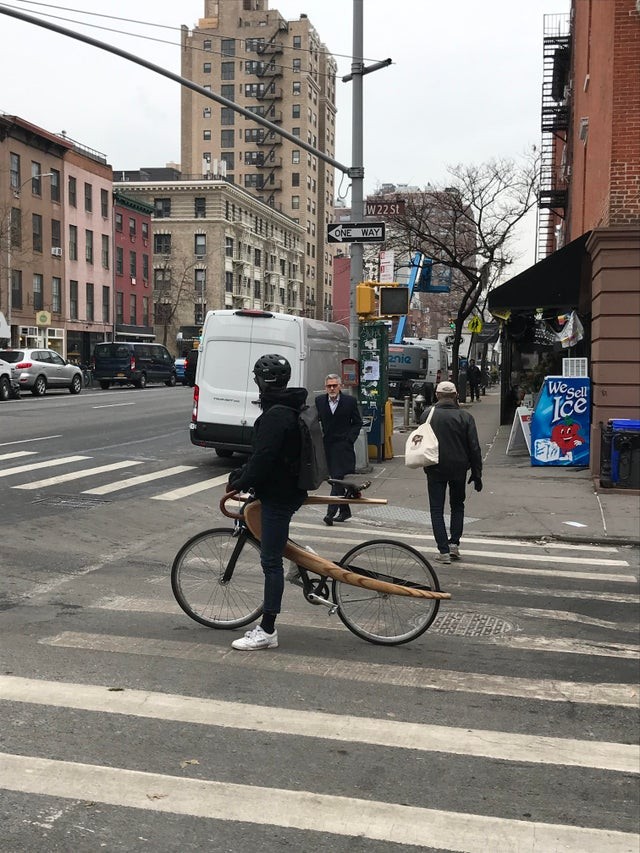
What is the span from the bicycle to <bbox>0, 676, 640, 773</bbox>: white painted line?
1.34m

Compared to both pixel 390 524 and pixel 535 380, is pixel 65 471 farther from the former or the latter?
pixel 535 380

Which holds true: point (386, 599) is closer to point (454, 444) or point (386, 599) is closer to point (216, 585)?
point (216, 585)

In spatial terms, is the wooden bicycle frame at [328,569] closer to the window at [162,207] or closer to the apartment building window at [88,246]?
the apartment building window at [88,246]

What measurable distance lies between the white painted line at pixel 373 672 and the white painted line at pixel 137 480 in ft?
22.4

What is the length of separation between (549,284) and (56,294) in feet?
147

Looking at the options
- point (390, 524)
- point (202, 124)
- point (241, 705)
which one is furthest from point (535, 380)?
point (202, 124)

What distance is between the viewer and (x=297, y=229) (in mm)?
109250

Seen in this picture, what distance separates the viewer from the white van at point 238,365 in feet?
48.2

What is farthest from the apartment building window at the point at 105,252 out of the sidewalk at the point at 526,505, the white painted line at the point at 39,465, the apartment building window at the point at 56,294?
the sidewalk at the point at 526,505

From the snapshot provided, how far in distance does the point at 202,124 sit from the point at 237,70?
8551mm

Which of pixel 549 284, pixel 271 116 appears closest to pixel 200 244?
pixel 271 116

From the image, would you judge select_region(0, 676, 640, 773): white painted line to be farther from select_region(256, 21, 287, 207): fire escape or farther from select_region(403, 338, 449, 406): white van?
select_region(256, 21, 287, 207): fire escape

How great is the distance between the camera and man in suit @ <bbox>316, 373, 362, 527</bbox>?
11.1 meters

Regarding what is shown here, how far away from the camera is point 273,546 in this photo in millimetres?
5613
